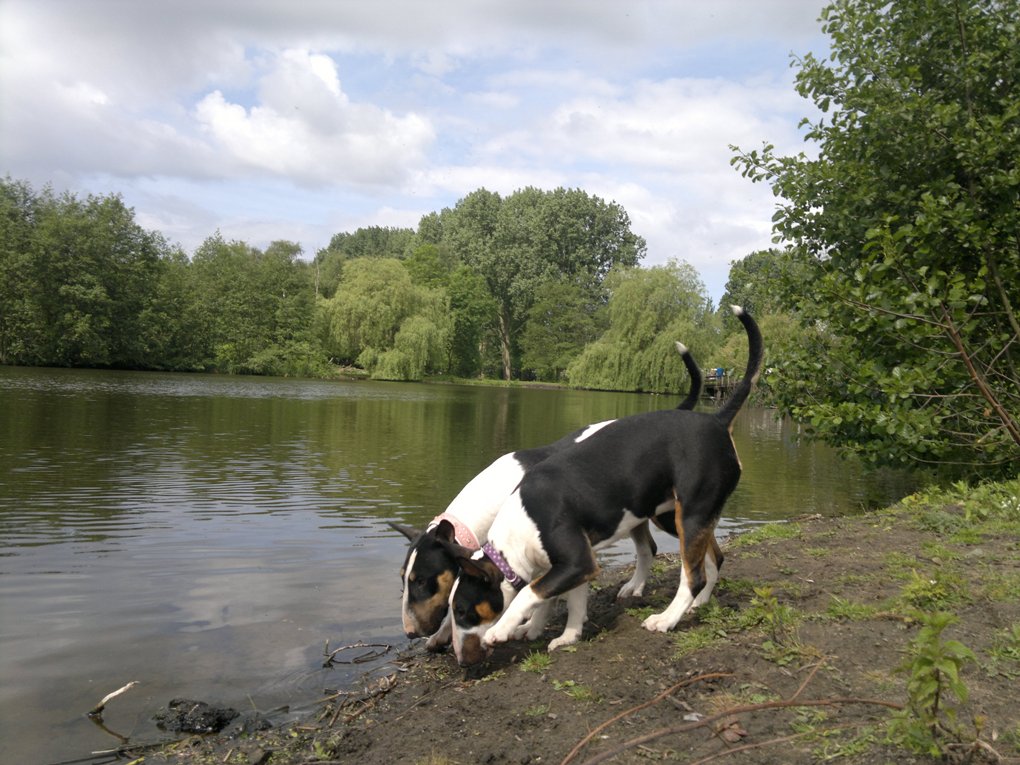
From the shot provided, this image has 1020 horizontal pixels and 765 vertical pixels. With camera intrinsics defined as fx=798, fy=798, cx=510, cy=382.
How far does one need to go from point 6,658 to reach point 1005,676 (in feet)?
22.8

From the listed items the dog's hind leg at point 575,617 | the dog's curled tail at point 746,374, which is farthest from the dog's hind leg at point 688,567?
the dog's curled tail at point 746,374

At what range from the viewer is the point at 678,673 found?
4.69m

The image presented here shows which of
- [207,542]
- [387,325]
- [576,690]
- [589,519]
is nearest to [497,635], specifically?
[576,690]

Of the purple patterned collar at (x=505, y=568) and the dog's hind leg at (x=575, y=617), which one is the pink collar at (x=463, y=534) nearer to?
the purple patterned collar at (x=505, y=568)

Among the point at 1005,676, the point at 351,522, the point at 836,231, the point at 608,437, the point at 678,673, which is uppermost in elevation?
the point at 836,231

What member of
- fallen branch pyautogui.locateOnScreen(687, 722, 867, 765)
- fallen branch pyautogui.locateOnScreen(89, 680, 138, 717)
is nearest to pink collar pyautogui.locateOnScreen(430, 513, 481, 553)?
fallen branch pyautogui.locateOnScreen(89, 680, 138, 717)

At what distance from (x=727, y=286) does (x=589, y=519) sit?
10169cm

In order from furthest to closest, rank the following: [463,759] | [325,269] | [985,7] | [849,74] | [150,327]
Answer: [325,269] → [150,327] → [849,74] → [985,7] → [463,759]

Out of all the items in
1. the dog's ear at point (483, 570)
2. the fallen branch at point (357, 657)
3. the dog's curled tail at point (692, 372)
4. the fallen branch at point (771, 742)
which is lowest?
the fallen branch at point (357, 657)

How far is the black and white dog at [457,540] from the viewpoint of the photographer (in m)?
5.77

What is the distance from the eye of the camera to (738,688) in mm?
4297

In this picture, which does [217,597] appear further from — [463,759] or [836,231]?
[836,231]

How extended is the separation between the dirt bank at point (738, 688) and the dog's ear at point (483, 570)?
1.87 feet

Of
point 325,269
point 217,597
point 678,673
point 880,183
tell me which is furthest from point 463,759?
point 325,269
